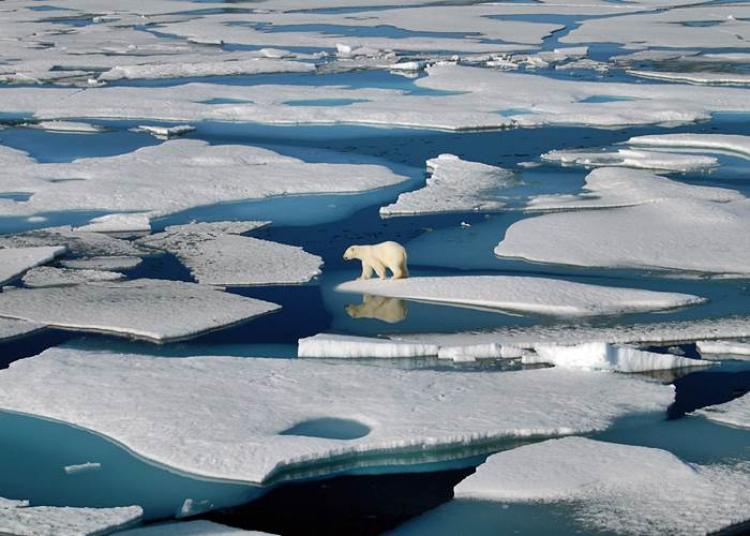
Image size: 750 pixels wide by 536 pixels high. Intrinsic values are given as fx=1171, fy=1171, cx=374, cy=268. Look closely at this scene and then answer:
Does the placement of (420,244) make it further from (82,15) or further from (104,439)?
(82,15)

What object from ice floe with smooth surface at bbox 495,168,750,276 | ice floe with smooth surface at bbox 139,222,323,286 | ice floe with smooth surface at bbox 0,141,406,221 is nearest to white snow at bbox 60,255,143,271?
ice floe with smooth surface at bbox 139,222,323,286

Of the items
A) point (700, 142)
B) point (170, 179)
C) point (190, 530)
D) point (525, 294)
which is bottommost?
point (190, 530)

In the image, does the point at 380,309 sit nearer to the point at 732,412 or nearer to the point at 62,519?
the point at 732,412

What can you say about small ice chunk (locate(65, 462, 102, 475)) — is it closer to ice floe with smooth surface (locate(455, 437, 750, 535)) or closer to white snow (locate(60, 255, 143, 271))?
ice floe with smooth surface (locate(455, 437, 750, 535))

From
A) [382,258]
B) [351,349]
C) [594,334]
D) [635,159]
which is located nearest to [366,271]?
[382,258]

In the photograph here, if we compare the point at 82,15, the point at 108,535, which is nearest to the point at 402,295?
the point at 108,535

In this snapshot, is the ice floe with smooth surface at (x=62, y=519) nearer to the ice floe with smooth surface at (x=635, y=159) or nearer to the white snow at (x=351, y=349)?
the white snow at (x=351, y=349)
